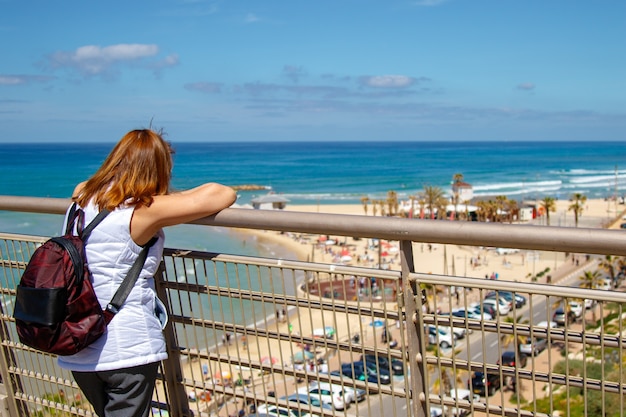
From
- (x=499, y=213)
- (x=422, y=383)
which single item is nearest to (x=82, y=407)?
(x=422, y=383)

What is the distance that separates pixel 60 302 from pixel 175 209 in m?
0.53

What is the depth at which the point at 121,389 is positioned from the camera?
2.29m

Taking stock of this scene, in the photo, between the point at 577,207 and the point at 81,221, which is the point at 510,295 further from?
the point at 577,207

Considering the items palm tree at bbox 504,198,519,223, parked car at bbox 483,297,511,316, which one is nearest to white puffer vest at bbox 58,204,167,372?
parked car at bbox 483,297,511,316

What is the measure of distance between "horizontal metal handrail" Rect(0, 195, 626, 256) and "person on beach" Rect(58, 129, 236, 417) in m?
0.21

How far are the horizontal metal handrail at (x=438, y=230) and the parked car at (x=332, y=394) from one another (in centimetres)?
65

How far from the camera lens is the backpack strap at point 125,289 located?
87.7 inches

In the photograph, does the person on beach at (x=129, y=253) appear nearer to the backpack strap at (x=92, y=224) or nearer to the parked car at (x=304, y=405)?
the backpack strap at (x=92, y=224)

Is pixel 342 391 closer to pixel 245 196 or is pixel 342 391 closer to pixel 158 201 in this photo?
pixel 158 201

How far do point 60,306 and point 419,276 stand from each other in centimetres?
130

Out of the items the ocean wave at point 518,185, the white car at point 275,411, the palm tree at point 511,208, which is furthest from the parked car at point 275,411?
the ocean wave at point 518,185

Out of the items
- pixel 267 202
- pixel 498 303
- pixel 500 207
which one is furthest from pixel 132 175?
pixel 500 207

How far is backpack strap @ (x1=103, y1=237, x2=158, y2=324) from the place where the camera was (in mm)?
2227

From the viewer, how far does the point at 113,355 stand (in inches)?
88.0
